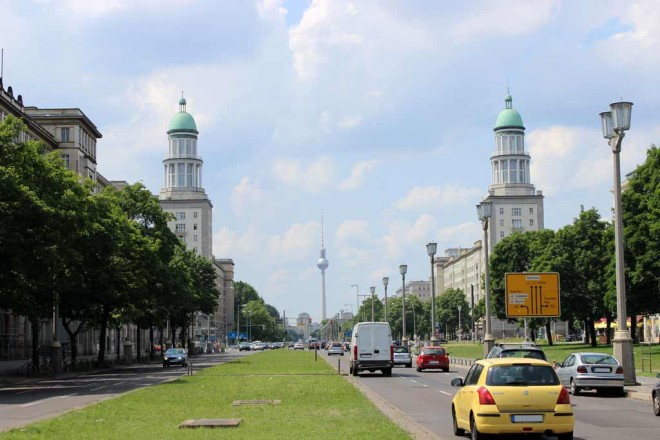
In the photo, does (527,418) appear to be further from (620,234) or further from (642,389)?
(620,234)

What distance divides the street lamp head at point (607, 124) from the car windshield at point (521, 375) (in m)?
18.5

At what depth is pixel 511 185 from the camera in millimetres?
191375

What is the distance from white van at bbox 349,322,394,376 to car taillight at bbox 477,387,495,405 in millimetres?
32455

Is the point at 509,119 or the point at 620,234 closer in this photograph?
the point at 620,234

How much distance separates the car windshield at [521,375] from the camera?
16.0 metres

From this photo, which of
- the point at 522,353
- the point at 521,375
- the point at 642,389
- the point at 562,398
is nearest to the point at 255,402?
the point at 522,353

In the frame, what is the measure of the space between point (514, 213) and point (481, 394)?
579ft

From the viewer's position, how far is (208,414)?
22.3 metres

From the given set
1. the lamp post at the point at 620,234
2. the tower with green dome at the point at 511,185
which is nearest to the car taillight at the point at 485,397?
the lamp post at the point at 620,234

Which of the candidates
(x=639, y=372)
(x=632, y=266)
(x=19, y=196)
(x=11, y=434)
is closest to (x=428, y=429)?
(x=11, y=434)

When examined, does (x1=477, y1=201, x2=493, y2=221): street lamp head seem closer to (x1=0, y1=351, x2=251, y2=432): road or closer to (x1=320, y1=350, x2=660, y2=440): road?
(x1=320, y1=350, x2=660, y2=440): road

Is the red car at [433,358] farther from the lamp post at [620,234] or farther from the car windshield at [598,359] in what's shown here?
the car windshield at [598,359]

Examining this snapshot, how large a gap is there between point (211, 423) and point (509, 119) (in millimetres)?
181288

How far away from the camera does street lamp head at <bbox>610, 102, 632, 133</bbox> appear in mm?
32062
